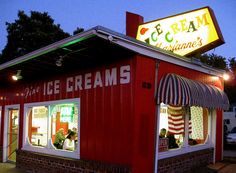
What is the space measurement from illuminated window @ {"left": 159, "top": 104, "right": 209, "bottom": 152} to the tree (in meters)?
23.3

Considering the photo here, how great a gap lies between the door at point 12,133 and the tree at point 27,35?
1834cm

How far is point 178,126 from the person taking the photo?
11.0 metres

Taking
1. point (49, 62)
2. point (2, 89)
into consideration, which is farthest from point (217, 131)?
point (2, 89)

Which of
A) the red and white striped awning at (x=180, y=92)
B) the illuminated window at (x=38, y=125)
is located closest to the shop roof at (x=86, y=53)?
the red and white striped awning at (x=180, y=92)

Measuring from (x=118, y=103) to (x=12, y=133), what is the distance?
7.37m

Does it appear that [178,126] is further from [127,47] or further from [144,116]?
[127,47]

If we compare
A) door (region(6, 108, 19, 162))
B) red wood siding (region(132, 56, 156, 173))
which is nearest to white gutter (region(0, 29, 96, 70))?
red wood siding (region(132, 56, 156, 173))

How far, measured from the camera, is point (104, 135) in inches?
351

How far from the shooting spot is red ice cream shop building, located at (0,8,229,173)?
8.30 m

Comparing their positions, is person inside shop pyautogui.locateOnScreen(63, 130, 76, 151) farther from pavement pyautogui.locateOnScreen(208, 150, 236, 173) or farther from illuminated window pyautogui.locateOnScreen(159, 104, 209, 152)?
pavement pyautogui.locateOnScreen(208, 150, 236, 173)

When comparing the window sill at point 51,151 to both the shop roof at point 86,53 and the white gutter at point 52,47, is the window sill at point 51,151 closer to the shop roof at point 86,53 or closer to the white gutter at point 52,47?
the shop roof at point 86,53

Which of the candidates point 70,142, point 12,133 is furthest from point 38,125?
point 70,142

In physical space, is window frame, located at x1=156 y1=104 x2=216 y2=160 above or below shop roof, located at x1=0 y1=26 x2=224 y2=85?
below

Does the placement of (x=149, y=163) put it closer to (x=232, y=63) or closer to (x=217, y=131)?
(x=217, y=131)
